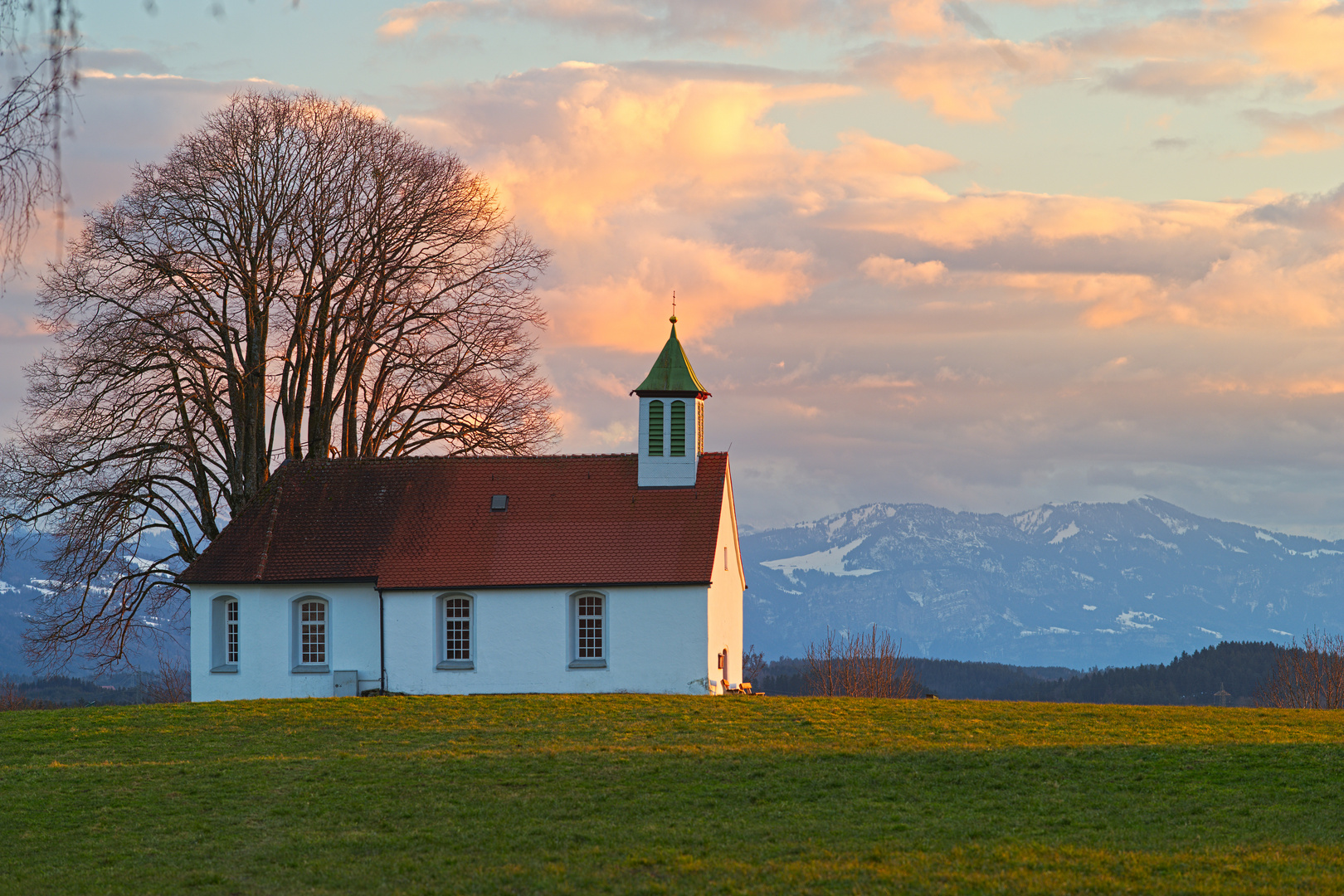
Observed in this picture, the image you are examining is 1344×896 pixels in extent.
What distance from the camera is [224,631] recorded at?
3925 centimetres

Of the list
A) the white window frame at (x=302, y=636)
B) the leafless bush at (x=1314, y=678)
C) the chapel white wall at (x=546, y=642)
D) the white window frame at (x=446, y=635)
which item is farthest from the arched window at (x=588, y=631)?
the leafless bush at (x=1314, y=678)

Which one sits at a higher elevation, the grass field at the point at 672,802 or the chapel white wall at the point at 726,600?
the chapel white wall at the point at 726,600

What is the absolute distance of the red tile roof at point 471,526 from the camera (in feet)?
124

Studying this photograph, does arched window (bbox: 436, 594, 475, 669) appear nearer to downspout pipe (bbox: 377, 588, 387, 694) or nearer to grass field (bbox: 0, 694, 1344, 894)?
downspout pipe (bbox: 377, 588, 387, 694)

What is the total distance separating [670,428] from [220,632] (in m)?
13.9

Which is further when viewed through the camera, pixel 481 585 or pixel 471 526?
pixel 471 526

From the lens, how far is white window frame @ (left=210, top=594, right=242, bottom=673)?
127ft

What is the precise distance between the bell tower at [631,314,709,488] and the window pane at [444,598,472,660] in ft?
20.1

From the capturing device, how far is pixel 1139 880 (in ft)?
51.6

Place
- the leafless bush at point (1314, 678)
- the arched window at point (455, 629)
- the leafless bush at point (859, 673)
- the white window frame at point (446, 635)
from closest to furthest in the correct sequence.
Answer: the white window frame at point (446, 635) → the arched window at point (455, 629) → the leafless bush at point (1314, 678) → the leafless bush at point (859, 673)

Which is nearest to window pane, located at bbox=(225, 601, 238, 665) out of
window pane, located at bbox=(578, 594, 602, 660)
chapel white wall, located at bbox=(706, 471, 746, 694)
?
window pane, located at bbox=(578, 594, 602, 660)

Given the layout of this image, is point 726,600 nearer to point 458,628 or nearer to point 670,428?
point 670,428

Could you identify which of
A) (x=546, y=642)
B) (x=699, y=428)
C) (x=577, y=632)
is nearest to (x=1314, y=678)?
(x=699, y=428)

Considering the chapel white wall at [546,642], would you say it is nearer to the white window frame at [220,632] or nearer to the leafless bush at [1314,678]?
the white window frame at [220,632]
